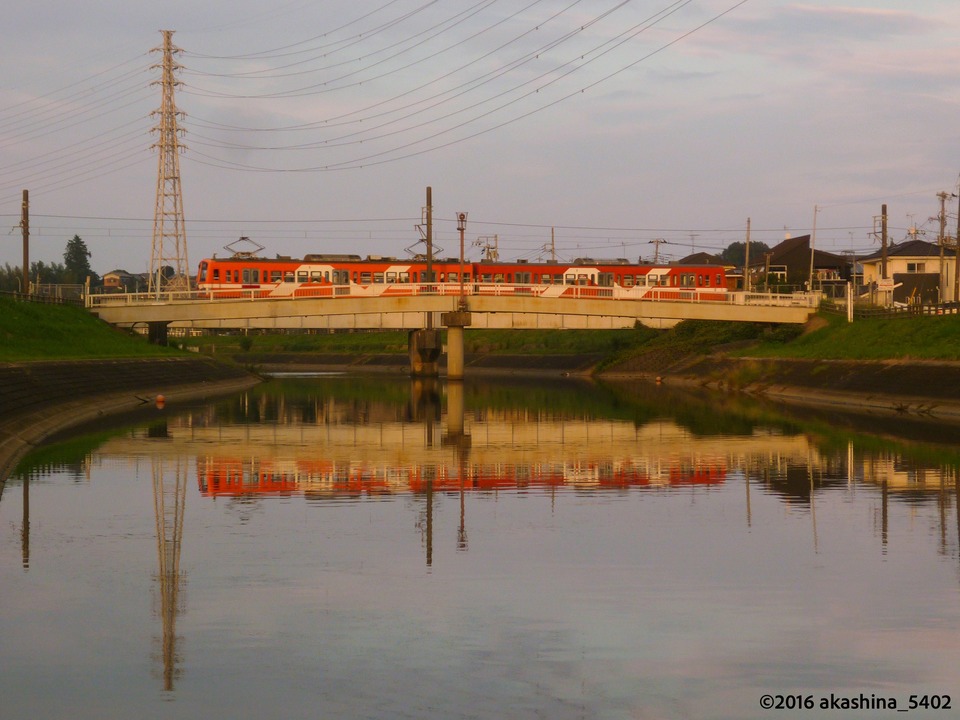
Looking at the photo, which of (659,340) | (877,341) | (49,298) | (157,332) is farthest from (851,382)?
(49,298)

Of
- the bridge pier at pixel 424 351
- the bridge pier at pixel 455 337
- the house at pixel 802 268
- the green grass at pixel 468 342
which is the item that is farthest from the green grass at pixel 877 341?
the house at pixel 802 268

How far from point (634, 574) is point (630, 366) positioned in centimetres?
9736

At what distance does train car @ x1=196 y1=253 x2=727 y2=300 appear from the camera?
91000 mm

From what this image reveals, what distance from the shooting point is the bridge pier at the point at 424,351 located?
108312 millimetres

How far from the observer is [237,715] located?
1162 centimetres

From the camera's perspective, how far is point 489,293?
89625 millimetres

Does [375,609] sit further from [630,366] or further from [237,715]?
[630,366]

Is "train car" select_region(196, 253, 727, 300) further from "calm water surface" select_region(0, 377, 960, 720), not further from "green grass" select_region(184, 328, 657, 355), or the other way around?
"calm water surface" select_region(0, 377, 960, 720)

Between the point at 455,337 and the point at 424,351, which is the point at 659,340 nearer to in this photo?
the point at 424,351

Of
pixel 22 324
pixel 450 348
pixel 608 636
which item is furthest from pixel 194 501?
pixel 450 348

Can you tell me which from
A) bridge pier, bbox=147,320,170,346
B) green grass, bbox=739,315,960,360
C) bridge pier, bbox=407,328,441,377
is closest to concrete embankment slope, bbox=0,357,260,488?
bridge pier, bbox=147,320,170,346

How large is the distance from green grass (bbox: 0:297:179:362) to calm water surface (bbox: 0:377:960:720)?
30.7m

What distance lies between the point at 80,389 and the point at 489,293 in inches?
1529

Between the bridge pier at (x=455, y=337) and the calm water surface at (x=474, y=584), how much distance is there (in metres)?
51.7
